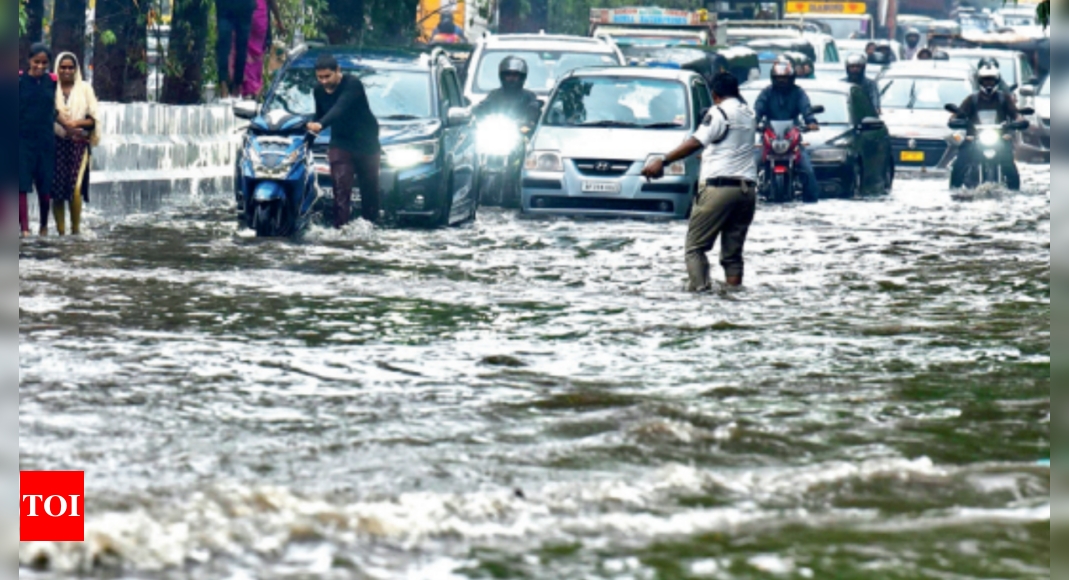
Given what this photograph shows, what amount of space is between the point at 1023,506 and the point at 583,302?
6.45 metres

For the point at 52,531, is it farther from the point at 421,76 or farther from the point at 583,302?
the point at 421,76

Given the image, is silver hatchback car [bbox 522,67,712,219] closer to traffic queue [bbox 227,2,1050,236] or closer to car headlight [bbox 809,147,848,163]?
traffic queue [bbox 227,2,1050,236]

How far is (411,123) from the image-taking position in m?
19.2

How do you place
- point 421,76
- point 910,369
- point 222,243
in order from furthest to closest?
1. point 421,76
2. point 222,243
3. point 910,369

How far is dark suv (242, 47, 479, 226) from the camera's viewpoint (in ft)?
61.6

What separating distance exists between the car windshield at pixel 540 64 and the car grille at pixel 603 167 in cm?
450

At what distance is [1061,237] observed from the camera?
4961 millimetres

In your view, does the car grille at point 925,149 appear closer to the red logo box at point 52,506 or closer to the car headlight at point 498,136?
the car headlight at point 498,136

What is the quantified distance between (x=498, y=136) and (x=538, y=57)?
3.13m

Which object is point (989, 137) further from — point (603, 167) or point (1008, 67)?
point (1008, 67)

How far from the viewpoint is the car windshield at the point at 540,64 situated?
2525cm

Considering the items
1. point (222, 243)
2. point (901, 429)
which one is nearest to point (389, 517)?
point (901, 429)

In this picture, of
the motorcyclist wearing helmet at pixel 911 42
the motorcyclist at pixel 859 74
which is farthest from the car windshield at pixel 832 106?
the motorcyclist wearing helmet at pixel 911 42

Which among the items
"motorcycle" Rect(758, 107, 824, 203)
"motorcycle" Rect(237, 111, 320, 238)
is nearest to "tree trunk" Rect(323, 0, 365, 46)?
"motorcycle" Rect(758, 107, 824, 203)
